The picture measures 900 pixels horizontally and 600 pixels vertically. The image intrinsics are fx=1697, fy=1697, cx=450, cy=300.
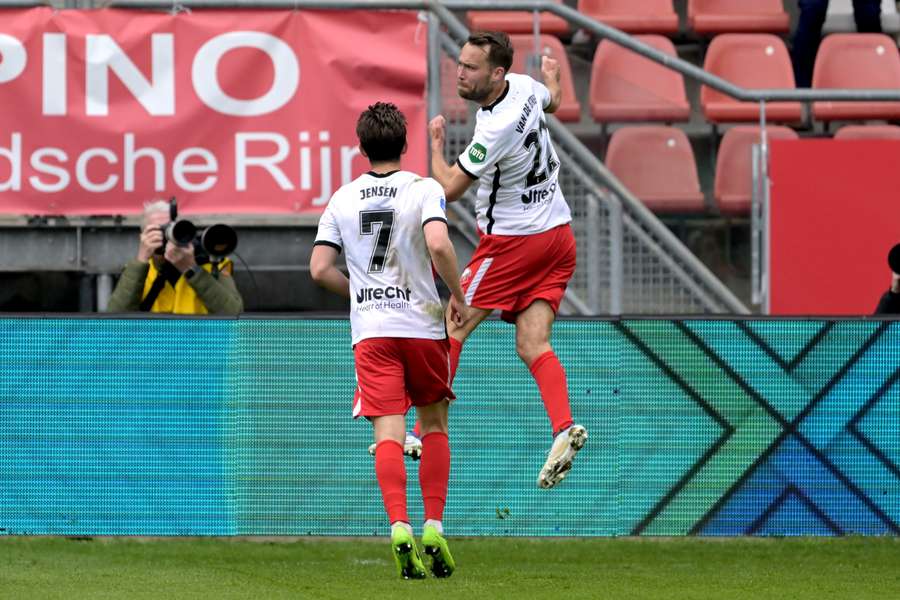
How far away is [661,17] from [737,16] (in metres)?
0.81

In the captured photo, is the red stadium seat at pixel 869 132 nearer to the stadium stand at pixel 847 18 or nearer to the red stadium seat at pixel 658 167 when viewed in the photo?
the red stadium seat at pixel 658 167

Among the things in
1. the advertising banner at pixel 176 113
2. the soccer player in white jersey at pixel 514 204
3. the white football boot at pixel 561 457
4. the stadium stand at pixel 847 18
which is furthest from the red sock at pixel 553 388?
the stadium stand at pixel 847 18

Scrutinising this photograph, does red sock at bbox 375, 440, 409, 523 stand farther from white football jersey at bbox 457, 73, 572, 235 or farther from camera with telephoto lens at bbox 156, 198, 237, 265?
→ camera with telephoto lens at bbox 156, 198, 237, 265

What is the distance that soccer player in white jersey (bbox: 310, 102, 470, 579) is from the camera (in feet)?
23.7

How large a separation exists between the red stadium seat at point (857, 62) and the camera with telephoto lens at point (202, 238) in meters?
5.91

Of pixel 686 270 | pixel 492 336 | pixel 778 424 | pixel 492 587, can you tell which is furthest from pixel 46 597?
pixel 686 270

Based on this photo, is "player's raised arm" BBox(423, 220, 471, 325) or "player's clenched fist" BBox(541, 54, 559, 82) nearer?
"player's raised arm" BBox(423, 220, 471, 325)

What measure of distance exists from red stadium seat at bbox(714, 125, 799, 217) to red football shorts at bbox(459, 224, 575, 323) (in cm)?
301

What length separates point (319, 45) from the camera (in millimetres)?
10859

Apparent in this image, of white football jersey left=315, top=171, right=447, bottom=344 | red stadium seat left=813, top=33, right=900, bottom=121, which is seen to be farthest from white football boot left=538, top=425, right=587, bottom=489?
red stadium seat left=813, top=33, right=900, bottom=121

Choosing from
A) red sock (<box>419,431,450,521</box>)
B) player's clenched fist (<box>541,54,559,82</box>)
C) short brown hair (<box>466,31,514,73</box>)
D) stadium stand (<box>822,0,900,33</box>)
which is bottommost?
red sock (<box>419,431,450,521</box>)

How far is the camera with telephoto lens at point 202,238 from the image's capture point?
31.3 ft

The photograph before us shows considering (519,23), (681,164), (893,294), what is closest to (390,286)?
(893,294)

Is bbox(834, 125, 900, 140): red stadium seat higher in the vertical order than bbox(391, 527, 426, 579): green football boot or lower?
higher
